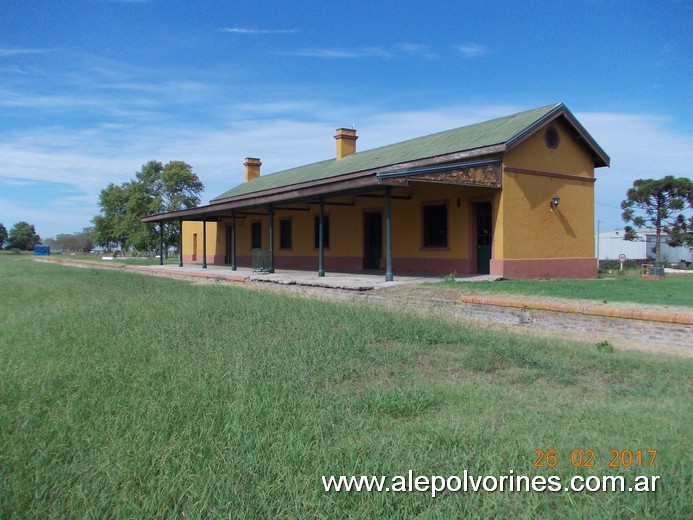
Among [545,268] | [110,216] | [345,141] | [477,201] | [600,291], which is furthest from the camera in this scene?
[110,216]

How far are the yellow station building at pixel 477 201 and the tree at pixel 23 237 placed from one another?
93163 mm

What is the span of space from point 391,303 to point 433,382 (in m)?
7.01

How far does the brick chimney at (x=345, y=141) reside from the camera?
2582 cm

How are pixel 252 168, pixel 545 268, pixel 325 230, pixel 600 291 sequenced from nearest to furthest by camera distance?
1. pixel 600 291
2. pixel 545 268
3. pixel 325 230
4. pixel 252 168

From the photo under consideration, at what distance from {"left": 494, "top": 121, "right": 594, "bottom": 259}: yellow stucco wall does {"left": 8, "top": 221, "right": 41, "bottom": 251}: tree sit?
336ft

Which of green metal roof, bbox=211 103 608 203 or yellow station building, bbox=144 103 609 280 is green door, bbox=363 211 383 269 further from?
green metal roof, bbox=211 103 608 203

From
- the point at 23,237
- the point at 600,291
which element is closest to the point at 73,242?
the point at 23,237

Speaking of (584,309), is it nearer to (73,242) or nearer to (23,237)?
(23,237)

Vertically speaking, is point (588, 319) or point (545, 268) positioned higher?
point (545, 268)

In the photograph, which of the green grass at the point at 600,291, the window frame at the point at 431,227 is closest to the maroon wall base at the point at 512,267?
the window frame at the point at 431,227

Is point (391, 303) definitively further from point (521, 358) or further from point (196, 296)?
point (521, 358)

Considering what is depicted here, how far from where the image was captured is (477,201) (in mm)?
16000

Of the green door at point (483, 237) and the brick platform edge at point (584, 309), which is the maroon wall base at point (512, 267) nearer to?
the green door at point (483, 237)

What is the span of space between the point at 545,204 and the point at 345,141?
12135 millimetres
